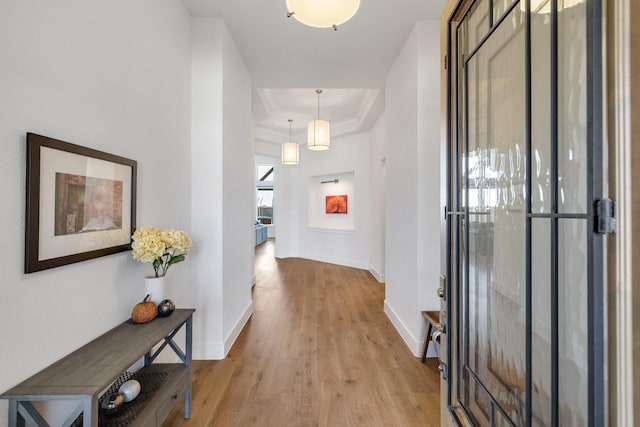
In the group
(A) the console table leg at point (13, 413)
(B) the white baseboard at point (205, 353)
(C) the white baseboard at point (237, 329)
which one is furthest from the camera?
(C) the white baseboard at point (237, 329)

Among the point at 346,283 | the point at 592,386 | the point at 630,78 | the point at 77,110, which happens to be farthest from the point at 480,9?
the point at 346,283

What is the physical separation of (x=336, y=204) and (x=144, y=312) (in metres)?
5.25

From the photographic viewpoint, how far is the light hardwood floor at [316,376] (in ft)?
5.70

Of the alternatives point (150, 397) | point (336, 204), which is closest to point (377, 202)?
point (336, 204)

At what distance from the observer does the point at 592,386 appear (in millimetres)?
589

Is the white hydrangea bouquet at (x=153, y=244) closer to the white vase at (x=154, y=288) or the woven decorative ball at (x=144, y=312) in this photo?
the white vase at (x=154, y=288)

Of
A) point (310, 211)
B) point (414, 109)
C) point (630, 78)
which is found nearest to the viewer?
point (630, 78)

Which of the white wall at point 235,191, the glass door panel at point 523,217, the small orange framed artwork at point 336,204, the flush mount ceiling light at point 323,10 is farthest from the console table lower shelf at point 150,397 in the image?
the small orange framed artwork at point 336,204

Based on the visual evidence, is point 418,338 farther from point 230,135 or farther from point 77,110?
point 77,110

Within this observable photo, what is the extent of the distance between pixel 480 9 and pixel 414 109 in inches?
59.2

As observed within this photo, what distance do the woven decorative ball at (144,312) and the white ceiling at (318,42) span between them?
2352mm

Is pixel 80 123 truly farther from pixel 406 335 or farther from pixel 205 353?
pixel 406 335

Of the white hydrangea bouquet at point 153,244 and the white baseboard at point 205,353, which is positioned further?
the white baseboard at point 205,353

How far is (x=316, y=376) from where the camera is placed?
7.03 ft
